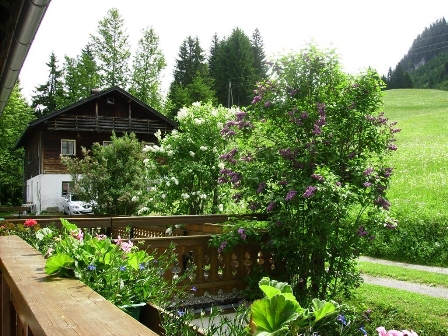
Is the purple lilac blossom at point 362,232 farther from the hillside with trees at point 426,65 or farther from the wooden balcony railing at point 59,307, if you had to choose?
the hillside with trees at point 426,65

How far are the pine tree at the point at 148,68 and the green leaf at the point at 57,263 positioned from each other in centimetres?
4135

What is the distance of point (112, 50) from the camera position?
140 ft

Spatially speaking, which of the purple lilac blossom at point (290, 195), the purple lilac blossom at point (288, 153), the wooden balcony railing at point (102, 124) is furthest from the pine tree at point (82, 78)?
the purple lilac blossom at point (290, 195)

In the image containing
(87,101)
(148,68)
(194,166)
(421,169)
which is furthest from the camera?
(148,68)

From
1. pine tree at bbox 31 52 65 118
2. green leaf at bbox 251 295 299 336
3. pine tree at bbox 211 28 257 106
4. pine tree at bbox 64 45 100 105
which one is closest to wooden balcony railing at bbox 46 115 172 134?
pine tree at bbox 64 45 100 105

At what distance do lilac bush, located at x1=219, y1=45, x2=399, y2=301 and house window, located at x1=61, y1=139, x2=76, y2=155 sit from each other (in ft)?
94.6

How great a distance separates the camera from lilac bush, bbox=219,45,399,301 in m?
6.66

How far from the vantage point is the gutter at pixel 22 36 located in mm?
3657

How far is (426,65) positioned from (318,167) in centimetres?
10653

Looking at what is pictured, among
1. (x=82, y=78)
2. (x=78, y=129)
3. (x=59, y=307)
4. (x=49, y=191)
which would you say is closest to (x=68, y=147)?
(x=78, y=129)

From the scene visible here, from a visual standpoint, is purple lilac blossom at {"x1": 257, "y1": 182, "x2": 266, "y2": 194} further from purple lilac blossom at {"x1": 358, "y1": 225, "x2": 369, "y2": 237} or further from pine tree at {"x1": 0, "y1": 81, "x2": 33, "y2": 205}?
pine tree at {"x1": 0, "y1": 81, "x2": 33, "y2": 205}

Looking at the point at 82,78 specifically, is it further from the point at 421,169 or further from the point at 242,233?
the point at 242,233

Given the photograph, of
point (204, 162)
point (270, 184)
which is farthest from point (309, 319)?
point (204, 162)

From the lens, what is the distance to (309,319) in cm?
129
